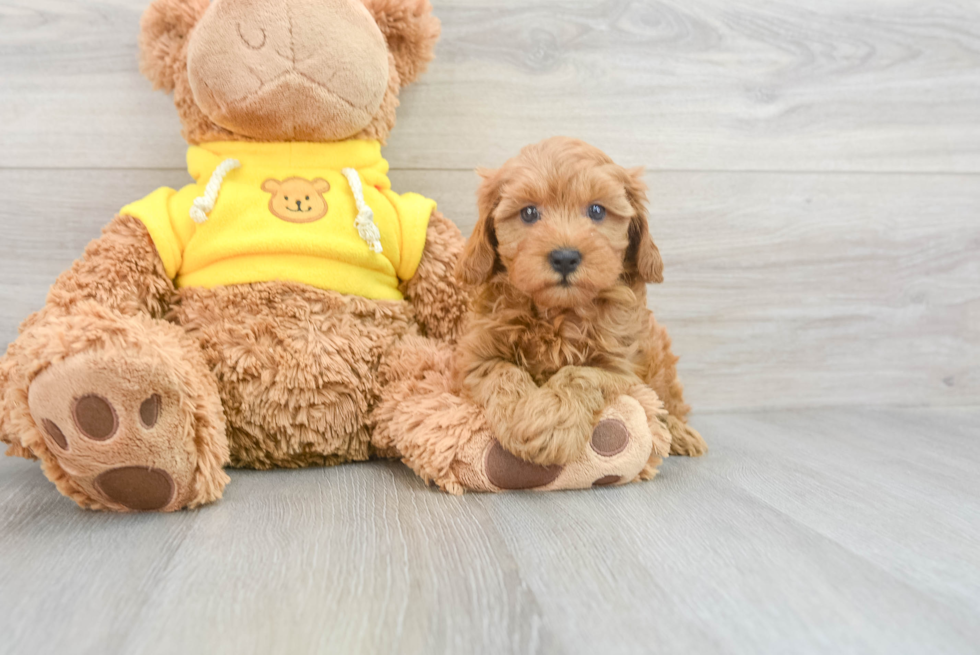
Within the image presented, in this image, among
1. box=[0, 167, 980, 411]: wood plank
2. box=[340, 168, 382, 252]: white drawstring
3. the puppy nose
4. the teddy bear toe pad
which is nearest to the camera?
the teddy bear toe pad

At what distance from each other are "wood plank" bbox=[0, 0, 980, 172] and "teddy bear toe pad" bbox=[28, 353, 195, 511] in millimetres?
773

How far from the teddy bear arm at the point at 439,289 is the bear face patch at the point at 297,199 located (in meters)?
0.22

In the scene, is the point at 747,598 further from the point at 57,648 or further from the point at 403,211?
the point at 403,211

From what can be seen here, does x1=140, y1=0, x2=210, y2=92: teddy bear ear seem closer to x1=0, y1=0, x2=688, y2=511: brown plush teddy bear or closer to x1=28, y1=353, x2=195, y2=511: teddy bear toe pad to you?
x1=0, y1=0, x2=688, y2=511: brown plush teddy bear

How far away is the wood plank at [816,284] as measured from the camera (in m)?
1.77

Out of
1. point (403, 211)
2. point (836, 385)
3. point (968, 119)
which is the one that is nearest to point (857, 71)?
point (968, 119)

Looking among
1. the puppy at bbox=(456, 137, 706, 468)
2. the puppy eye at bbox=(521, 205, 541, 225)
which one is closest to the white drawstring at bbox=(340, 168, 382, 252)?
the puppy at bbox=(456, 137, 706, 468)

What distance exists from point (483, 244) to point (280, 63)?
1.64 ft

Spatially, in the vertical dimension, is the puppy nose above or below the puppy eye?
below

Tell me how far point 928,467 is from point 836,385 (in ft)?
1.74

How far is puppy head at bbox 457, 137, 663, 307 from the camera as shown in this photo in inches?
42.9

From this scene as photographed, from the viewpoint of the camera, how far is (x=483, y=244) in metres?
1.20

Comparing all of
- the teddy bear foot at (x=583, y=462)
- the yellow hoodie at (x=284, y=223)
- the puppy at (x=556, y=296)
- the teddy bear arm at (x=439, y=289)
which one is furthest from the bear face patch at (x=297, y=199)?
the teddy bear foot at (x=583, y=462)

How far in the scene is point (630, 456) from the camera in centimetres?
118
